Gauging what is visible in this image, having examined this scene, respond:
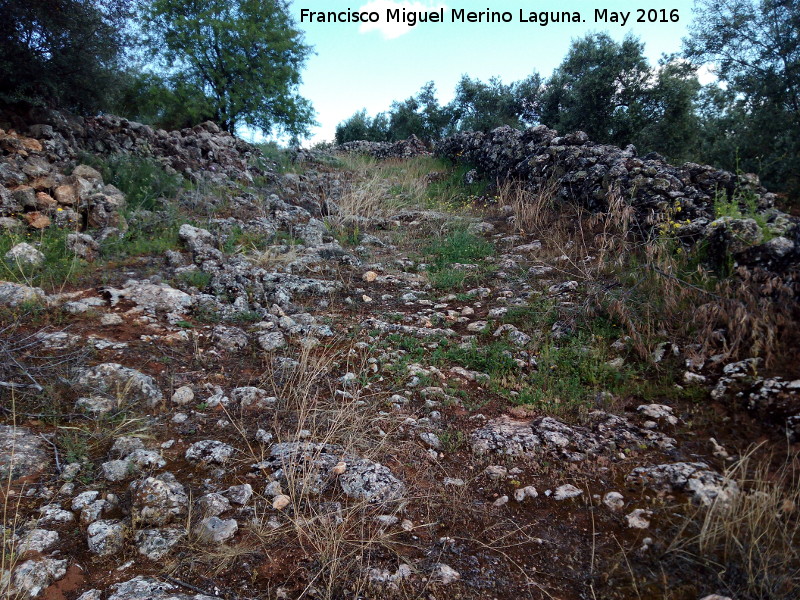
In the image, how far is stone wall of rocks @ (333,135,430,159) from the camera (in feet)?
47.8

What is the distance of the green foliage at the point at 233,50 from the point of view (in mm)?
12477

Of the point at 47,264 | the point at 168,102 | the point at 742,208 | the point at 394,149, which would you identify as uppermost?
the point at 168,102

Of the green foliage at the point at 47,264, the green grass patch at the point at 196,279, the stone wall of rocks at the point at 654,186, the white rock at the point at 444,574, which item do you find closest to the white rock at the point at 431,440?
the white rock at the point at 444,574

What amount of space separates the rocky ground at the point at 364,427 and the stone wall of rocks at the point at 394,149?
9.79 meters

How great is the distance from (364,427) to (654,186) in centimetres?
466

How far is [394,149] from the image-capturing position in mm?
15422

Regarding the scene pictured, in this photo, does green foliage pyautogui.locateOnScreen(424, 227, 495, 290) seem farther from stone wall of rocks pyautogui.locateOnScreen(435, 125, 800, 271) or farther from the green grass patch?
the green grass patch

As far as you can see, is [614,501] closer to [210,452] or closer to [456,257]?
[210,452]

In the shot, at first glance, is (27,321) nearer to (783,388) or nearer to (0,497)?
(0,497)

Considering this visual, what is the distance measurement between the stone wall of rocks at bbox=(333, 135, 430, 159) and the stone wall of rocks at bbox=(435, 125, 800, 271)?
5642 mm

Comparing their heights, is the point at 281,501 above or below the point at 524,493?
above

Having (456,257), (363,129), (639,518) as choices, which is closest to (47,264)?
(456,257)

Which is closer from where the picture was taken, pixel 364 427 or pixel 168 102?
pixel 364 427

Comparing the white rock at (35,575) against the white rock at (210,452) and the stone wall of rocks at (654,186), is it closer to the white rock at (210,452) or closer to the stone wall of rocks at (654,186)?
the white rock at (210,452)
